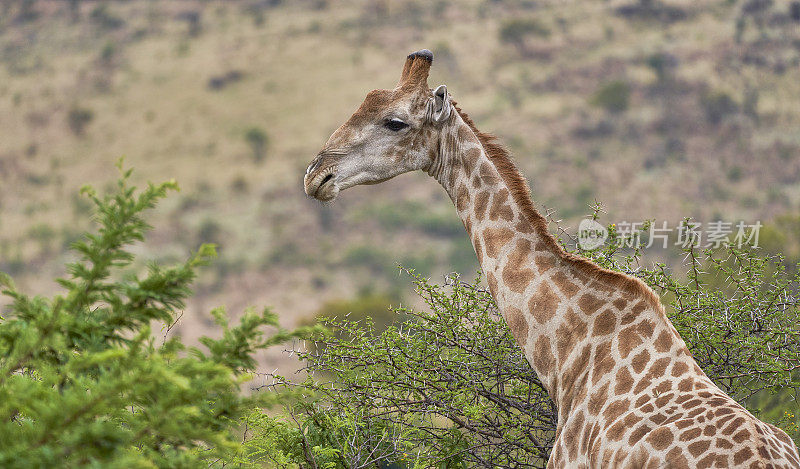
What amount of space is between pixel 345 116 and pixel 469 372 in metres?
49.5

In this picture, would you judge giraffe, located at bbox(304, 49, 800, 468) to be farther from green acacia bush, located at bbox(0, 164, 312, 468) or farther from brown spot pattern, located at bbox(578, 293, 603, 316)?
green acacia bush, located at bbox(0, 164, 312, 468)

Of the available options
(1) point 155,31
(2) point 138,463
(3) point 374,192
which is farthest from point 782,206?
(2) point 138,463

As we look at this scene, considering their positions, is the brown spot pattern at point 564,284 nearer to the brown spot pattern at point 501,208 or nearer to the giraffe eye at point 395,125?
the brown spot pattern at point 501,208

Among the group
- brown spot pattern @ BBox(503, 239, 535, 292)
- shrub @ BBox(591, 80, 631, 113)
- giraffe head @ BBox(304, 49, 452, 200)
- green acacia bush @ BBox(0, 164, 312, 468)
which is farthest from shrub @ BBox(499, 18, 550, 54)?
green acacia bush @ BBox(0, 164, 312, 468)

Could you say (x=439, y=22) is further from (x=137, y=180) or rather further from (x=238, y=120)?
(x=137, y=180)

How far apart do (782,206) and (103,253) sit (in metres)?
44.9

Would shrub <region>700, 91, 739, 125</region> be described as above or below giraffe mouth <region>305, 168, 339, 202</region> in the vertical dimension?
above

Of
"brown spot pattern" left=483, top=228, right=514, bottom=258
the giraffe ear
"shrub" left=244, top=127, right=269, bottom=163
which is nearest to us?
"brown spot pattern" left=483, top=228, right=514, bottom=258

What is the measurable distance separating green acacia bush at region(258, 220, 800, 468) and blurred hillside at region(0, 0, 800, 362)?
112 feet

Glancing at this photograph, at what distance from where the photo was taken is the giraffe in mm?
4508

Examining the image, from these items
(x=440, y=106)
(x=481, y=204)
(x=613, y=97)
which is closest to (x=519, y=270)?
(x=481, y=204)

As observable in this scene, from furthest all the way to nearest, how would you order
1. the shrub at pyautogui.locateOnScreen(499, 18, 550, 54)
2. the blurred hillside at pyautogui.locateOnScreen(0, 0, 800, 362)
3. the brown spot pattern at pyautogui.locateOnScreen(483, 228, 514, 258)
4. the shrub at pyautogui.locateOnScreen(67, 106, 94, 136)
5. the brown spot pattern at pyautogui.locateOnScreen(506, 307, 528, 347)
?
the shrub at pyautogui.locateOnScreen(499, 18, 550, 54)
the shrub at pyautogui.locateOnScreen(67, 106, 94, 136)
the blurred hillside at pyautogui.locateOnScreen(0, 0, 800, 362)
the brown spot pattern at pyautogui.locateOnScreen(483, 228, 514, 258)
the brown spot pattern at pyautogui.locateOnScreen(506, 307, 528, 347)

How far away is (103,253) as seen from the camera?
11.9 feet

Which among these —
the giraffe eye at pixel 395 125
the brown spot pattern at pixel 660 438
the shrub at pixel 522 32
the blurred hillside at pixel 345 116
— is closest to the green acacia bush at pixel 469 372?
the giraffe eye at pixel 395 125
